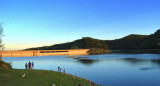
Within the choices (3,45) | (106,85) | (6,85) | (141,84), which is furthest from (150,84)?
(3,45)

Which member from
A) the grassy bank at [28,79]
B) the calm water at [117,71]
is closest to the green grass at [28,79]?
the grassy bank at [28,79]

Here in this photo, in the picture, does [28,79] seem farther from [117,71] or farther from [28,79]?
[117,71]

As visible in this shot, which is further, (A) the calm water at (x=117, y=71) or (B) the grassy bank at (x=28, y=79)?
(A) the calm water at (x=117, y=71)

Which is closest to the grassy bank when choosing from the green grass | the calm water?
the green grass

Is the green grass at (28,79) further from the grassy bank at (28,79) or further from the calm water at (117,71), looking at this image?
the calm water at (117,71)

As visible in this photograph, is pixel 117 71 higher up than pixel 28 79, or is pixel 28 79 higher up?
pixel 28 79

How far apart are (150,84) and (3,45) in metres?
37.4

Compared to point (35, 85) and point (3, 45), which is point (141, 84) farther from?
point (3, 45)

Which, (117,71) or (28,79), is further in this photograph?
(117,71)

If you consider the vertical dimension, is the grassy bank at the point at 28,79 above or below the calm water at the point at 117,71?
above

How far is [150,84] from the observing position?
39.8 meters

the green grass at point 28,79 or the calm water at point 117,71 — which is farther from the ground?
the green grass at point 28,79

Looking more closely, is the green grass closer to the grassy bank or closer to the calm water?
the grassy bank

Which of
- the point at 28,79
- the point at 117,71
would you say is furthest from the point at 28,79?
the point at 117,71
